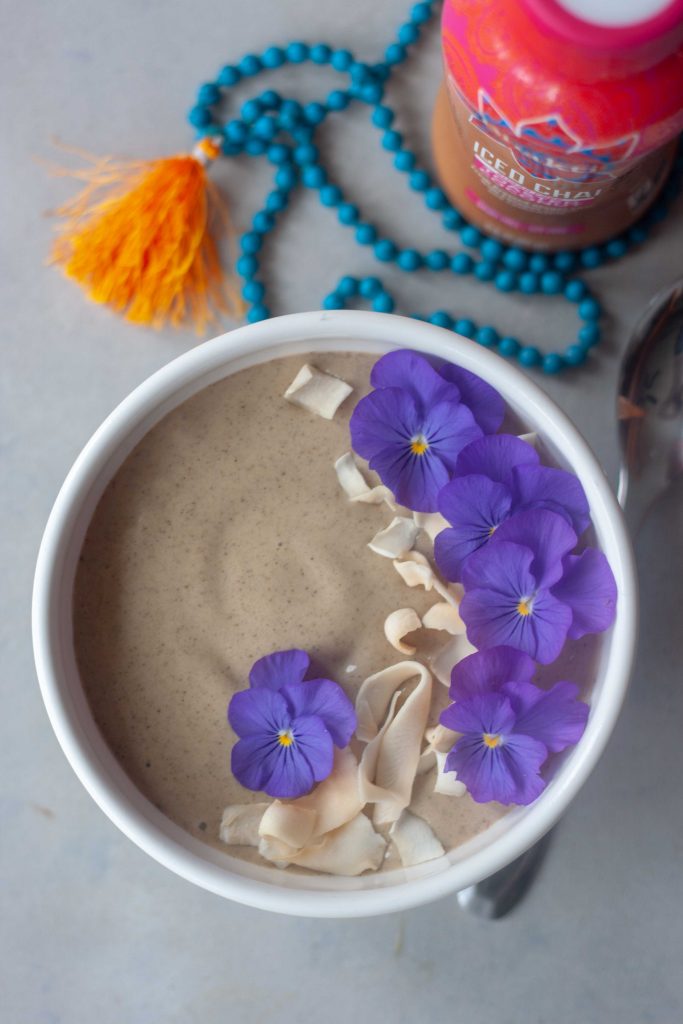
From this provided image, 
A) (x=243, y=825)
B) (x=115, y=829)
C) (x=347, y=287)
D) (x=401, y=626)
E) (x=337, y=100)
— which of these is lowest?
(x=115, y=829)

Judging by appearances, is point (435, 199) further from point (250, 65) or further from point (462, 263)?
point (250, 65)

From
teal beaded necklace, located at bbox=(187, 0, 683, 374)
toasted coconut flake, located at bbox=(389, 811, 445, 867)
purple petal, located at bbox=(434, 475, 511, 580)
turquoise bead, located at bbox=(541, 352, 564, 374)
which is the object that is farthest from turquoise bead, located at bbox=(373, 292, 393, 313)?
toasted coconut flake, located at bbox=(389, 811, 445, 867)

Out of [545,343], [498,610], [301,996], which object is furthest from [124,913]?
[545,343]

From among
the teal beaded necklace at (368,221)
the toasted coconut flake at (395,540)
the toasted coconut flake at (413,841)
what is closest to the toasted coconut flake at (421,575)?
the toasted coconut flake at (395,540)

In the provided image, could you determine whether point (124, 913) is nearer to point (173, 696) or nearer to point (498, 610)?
point (173, 696)

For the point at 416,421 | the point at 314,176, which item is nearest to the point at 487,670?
the point at 416,421

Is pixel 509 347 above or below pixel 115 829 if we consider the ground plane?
above
